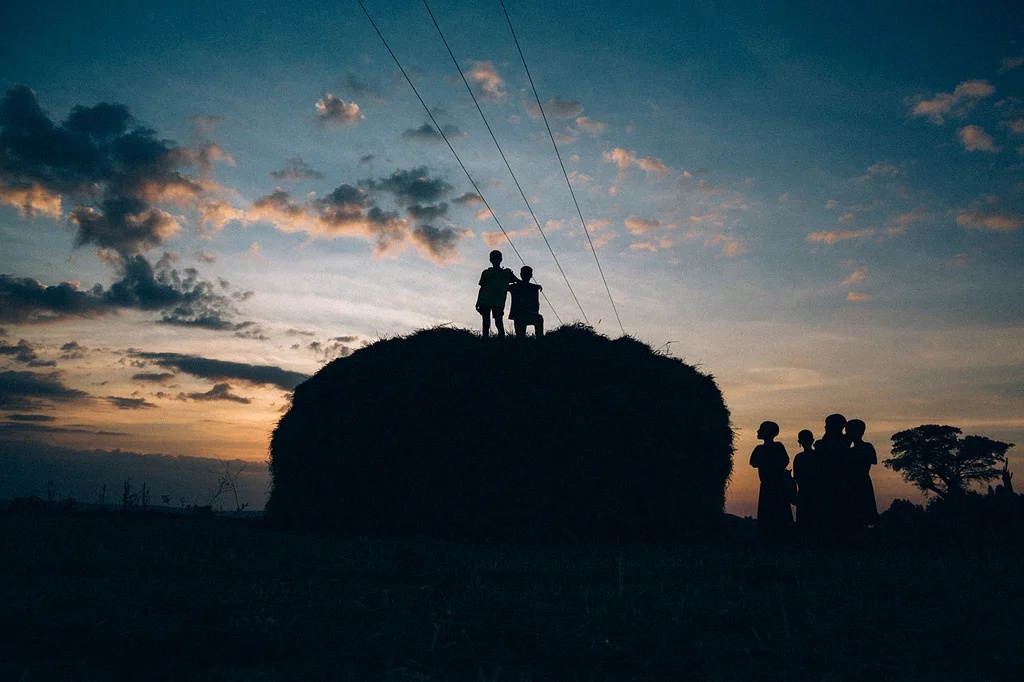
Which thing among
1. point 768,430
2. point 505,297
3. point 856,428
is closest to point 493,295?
point 505,297

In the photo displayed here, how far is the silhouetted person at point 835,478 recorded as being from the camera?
838 cm

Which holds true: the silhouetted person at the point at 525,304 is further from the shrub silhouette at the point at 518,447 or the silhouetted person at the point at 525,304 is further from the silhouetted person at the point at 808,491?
the silhouetted person at the point at 808,491

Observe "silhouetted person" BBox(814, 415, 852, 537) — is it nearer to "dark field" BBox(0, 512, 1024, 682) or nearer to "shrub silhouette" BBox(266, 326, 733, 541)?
"shrub silhouette" BBox(266, 326, 733, 541)

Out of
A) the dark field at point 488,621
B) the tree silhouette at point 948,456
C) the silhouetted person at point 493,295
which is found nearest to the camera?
the dark field at point 488,621

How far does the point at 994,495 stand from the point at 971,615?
8.39 m

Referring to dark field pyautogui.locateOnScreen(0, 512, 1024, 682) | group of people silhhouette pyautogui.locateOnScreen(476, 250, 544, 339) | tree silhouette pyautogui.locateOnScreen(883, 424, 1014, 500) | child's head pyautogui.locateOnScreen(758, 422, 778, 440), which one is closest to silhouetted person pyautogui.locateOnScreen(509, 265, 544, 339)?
group of people silhhouette pyautogui.locateOnScreen(476, 250, 544, 339)

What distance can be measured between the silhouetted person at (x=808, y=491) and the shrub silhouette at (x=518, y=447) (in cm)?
126

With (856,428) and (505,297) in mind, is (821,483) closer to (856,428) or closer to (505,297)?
(856,428)

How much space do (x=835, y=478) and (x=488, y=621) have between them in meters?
6.73

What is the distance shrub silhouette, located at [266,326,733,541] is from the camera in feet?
28.4

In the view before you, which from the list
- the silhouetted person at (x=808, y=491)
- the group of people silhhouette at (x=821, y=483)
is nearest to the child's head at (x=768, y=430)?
the group of people silhhouette at (x=821, y=483)

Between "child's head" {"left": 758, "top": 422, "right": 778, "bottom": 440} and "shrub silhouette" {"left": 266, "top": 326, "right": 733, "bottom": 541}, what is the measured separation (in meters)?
0.89

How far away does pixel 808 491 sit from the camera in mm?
8719

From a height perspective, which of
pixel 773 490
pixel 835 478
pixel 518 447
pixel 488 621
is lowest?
pixel 488 621
